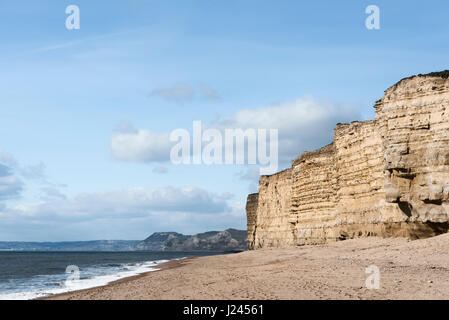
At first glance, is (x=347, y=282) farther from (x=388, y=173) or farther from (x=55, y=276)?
(x=55, y=276)

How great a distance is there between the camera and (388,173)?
23.8 m

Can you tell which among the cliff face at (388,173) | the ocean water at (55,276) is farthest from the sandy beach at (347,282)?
the ocean water at (55,276)

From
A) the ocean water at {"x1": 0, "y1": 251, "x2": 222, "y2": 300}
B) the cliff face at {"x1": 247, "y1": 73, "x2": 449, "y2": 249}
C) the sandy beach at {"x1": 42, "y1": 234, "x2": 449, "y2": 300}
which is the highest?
the cliff face at {"x1": 247, "y1": 73, "x2": 449, "y2": 249}

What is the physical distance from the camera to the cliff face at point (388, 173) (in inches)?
874

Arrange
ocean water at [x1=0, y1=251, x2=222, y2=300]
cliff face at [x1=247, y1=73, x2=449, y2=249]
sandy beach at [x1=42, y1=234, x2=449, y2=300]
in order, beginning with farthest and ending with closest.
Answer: ocean water at [x1=0, y1=251, x2=222, y2=300], cliff face at [x1=247, y1=73, x2=449, y2=249], sandy beach at [x1=42, y1=234, x2=449, y2=300]

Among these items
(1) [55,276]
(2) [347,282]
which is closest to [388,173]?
(2) [347,282]

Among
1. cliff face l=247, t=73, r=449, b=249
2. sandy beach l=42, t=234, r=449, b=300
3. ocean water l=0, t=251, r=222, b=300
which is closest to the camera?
sandy beach l=42, t=234, r=449, b=300

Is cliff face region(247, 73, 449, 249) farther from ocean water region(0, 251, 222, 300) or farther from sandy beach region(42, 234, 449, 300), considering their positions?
ocean water region(0, 251, 222, 300)

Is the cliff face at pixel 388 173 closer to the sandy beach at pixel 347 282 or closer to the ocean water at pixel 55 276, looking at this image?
the sandy beach at pixel 347 282

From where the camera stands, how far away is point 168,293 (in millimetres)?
15141

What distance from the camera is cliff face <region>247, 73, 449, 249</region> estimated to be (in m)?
22.2

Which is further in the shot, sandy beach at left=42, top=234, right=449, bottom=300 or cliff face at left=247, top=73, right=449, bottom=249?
cliff face at left=247, top=73, right=449, bottom=249

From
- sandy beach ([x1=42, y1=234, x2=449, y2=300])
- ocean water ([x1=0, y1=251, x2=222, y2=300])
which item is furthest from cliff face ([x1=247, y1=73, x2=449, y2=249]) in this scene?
ocean water ([x1=0, y1=251, x2=222, y2=300])
